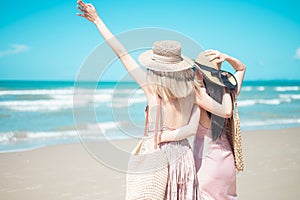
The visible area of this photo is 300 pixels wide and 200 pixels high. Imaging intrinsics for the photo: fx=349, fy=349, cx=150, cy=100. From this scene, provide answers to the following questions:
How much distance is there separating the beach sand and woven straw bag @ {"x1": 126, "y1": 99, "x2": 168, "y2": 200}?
252cm

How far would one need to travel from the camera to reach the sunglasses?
7.88 feet

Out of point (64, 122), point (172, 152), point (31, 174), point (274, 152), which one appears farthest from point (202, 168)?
point (64, 122)

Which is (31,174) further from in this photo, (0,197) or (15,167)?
(0,197)

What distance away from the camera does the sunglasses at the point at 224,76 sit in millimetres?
2402

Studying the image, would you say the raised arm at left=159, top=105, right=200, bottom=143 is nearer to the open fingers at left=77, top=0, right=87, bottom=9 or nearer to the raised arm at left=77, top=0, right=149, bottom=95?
the raised arm at left=77, top=0, right=149, bottom=95

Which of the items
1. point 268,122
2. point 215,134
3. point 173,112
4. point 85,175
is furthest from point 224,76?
point 268,122

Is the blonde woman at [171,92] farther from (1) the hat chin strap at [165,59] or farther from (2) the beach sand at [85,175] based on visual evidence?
(2) the beach sand at [85,175]

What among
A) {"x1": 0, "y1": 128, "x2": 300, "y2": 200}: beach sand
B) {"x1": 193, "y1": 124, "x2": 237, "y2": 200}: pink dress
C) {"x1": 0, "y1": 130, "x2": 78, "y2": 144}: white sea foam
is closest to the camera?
{"x1": 193, "y1": 124, "x2": 237, "y2": 200}: pink dress

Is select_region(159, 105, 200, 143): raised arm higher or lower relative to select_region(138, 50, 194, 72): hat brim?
lower

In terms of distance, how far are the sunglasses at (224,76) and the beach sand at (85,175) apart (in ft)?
8.35

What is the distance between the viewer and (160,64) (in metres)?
2.08

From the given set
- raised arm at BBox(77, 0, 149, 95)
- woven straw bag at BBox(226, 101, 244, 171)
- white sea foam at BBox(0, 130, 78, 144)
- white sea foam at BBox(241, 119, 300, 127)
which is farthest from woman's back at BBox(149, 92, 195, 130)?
white sea foam at BBox(241, 119, 300, 127)

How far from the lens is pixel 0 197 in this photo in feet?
14.6

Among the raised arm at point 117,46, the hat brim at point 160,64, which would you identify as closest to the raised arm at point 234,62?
the hat brim at point 160,64
